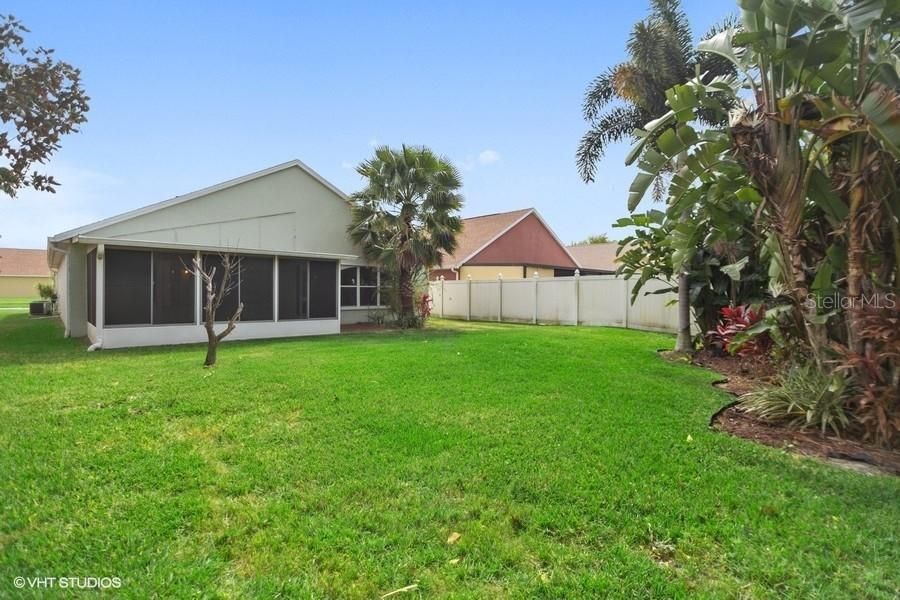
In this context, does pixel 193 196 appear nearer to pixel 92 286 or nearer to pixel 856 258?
pixel 92 286

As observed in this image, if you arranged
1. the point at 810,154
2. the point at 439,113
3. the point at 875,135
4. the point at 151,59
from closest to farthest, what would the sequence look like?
the point at 875,135, the point at 810,154, the point at 151,59, the point at 439,113

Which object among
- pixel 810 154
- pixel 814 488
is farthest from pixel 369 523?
pixel 810 154

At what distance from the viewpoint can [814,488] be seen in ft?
11.5

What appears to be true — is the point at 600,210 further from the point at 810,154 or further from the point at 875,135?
the point at 875,135

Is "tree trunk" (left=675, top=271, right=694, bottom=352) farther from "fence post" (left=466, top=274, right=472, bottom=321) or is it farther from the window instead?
"fence post" (left=466, top=274, right=472, bottom=321)

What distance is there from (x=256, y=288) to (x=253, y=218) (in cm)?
308

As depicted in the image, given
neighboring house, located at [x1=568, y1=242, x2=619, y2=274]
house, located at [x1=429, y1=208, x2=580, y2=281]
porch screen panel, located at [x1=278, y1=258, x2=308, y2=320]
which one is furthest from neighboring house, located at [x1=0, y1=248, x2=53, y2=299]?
neighboring house, located at [x1=568, y1=242, x2=619, y2=274]

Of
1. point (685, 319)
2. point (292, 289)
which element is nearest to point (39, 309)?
point (292, 289)

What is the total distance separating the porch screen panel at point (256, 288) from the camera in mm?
12562

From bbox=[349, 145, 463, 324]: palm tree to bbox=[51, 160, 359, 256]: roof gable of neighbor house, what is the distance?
5.58 ft

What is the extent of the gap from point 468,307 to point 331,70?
11361 millimetres

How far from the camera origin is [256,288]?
1277 cm

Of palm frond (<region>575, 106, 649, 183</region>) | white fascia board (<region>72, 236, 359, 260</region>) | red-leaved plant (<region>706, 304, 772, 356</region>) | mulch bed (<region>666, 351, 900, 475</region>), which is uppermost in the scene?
palm frond (<region>575, 106, 649, 183</region>)

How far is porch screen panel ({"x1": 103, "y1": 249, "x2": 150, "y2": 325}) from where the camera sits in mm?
10703
